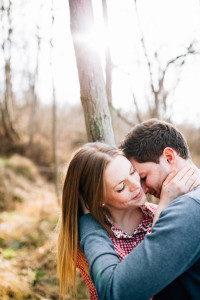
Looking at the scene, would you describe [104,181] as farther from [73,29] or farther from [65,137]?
[65,137]

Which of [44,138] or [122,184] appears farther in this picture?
[44,138]

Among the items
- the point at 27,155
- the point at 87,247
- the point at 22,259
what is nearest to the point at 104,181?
the point at 87,247

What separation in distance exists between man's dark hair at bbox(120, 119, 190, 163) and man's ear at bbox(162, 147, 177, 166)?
0.04 metres

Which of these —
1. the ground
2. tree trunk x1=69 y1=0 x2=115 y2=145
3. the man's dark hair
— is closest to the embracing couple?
the man's dark hair

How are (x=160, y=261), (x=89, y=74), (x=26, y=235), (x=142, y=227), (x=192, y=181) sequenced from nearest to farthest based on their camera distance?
(x=160, y=261) < (x=192, y=181) < (x=142, y=227) < (x=89, y=74) < (x=26, y=235)

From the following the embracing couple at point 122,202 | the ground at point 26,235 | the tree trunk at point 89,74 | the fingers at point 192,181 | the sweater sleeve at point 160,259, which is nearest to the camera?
the sweater sleeve at point 160,259

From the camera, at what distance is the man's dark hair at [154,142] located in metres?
1.88

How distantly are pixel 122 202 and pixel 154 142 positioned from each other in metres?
0.45

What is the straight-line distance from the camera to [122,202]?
73.3 inches

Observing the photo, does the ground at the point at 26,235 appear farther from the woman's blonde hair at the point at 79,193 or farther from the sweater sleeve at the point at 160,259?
the sweater sleeve at the point at 160,259

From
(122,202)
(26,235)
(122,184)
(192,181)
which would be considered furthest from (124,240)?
(26,235)

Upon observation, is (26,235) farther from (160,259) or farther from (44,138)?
(44,138)

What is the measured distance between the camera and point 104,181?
1835 millimetres

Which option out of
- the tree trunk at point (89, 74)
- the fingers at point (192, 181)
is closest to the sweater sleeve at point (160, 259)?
the fingers at point (192, 181)
